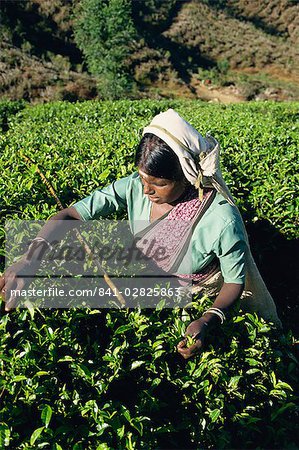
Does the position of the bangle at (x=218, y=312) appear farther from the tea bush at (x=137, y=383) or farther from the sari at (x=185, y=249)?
the sari at (x=185, y=249)

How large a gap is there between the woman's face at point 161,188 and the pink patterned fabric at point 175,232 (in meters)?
0.09

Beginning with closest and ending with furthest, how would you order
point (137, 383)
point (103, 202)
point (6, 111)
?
1. point (137, 383)
2. point (103, 202)
3. point (6, 111)

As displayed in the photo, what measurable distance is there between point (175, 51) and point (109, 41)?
45.1ft

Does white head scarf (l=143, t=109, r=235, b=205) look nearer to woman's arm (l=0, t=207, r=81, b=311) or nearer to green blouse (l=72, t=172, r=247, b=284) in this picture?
green blouse (l=72, t=172, r=247, b=284)

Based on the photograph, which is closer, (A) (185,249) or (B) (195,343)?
(B) (195,343)

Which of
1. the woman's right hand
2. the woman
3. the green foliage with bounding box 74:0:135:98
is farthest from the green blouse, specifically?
the green foliage with bounding box 74:0:135:98

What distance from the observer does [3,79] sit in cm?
2155

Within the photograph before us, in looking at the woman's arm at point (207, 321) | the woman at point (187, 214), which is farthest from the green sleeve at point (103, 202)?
the woman's arm at point (207, 321)

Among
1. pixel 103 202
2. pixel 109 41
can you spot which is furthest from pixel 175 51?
pixel 103 202

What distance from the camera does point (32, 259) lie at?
89.0 inches

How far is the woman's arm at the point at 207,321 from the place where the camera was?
193 centimetres

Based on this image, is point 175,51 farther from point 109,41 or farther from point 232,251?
point 232,251

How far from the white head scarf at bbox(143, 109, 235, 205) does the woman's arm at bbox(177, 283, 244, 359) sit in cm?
55

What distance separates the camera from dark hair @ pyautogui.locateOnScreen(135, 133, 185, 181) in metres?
2.25
